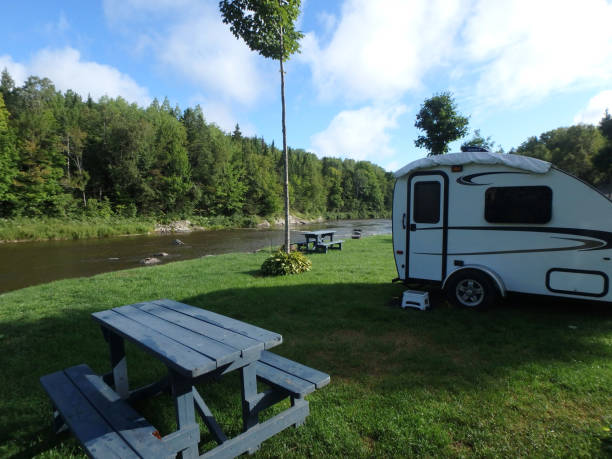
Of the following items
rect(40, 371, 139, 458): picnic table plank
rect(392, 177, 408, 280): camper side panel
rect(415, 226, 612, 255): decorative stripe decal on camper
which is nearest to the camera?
rect(40, 371, 139, 458): picnic table plank

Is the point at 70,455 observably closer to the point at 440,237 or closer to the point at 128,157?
the point at 440,237

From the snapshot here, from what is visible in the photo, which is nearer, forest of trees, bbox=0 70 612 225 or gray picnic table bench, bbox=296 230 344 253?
gray picnic table bench, bbox=296 230 344 253

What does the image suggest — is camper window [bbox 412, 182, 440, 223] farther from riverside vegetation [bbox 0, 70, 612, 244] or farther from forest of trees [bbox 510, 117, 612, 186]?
forest of trees [bbox 510, 117, 612, 186]

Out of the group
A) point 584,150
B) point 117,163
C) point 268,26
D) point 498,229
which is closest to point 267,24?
point 268,26

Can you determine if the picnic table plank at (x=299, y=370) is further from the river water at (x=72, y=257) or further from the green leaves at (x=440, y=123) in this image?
the green leaves at (x=440, y=123)

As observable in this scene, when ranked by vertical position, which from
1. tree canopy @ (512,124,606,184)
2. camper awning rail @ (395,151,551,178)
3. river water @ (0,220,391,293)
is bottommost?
river water @ (0,220,391,293)

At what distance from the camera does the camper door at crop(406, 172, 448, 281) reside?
617 centimetres

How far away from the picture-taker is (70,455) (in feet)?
8.44

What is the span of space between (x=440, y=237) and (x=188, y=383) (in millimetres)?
5315

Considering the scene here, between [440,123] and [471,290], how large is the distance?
1818 centimetres

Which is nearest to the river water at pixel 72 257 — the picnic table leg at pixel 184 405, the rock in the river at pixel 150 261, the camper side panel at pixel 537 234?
the rock in the river at pixel 150 261

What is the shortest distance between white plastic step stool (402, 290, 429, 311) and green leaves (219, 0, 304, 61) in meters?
7.92

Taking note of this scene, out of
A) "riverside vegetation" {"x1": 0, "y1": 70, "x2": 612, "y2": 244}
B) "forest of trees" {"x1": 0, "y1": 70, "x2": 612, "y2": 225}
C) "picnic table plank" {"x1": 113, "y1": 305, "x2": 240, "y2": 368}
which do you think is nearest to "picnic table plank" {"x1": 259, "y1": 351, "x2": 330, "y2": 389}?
"picnic table plank" {"x1": 113, "y1": 305, "x2": 240, "y2": 368}

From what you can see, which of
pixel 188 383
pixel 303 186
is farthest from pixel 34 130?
pixel 303 186
